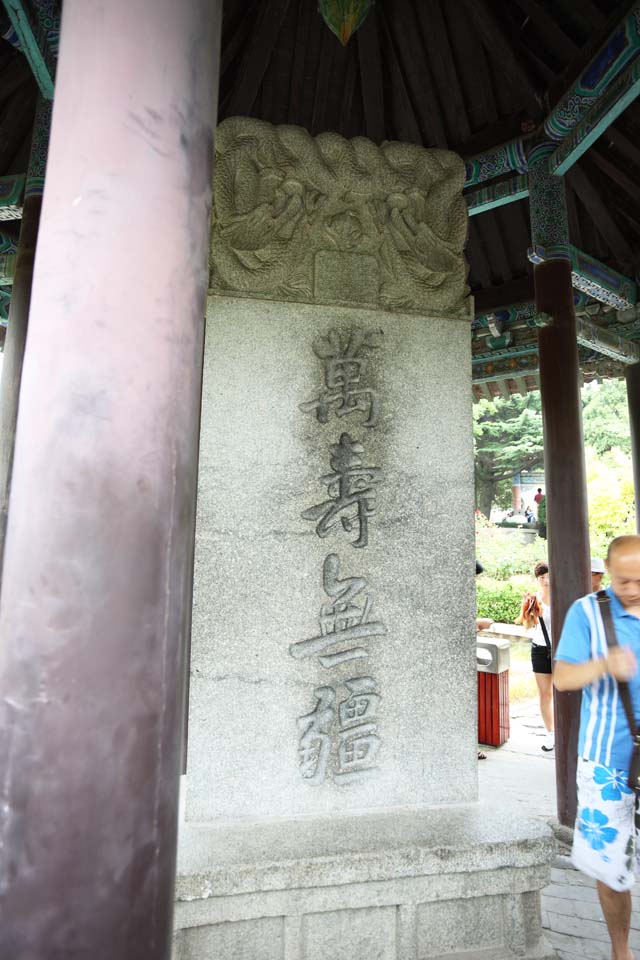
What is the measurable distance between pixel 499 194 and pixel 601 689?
4620mm

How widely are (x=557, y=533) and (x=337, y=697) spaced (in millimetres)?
2417

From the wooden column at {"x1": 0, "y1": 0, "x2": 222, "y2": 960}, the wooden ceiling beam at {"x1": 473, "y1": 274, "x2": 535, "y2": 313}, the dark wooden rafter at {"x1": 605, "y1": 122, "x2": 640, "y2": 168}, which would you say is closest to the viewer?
the wooden column at {"x1": 0, "y1": 0, "x2": 222, "y2": 960}

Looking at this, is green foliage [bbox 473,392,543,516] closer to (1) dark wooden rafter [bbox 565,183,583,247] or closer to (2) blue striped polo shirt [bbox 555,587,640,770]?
(1) dark wooden rafter [bbox 565,183,583,247]

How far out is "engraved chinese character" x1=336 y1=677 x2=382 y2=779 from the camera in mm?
2484

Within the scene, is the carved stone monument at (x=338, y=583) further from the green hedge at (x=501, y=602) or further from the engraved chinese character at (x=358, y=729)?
the green hedge at (x=501, y=602)

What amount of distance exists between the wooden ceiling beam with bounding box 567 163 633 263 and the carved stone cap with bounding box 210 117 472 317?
3.63m

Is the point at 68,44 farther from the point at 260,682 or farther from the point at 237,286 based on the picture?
the point at 260,682

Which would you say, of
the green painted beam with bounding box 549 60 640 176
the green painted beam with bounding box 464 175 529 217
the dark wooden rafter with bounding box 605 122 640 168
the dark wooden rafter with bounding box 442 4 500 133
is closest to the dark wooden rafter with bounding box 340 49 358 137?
the dark wooden rafter with bounding box 442 4 500 133

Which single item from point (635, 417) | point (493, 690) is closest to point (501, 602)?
point (635, 417)

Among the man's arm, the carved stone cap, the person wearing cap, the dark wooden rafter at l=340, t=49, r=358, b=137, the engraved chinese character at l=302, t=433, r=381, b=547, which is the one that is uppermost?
the dark wooden rafter at l=340, t=49, r=358, b=137

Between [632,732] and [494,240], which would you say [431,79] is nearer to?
[494,240]

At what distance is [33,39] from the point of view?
4035mm

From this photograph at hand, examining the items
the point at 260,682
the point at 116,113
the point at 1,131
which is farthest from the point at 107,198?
the point at 1,131

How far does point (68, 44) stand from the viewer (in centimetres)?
115
